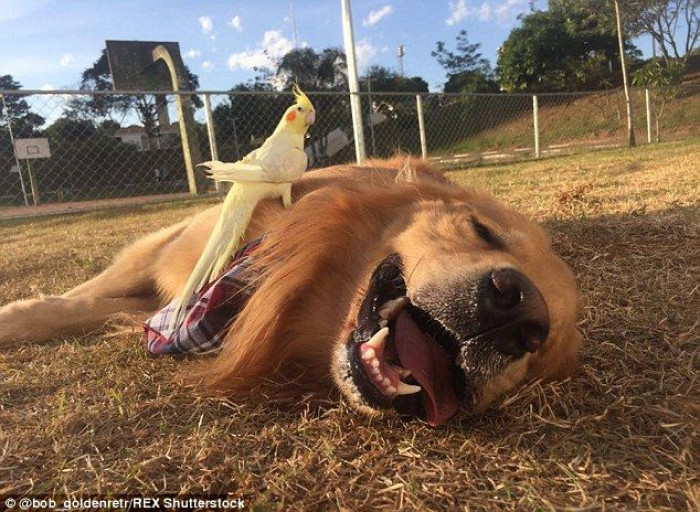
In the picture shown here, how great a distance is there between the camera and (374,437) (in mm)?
1391

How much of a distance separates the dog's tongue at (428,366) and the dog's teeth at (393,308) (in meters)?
0.02

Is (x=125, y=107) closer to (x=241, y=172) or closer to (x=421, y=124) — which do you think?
(x=421, y=124)

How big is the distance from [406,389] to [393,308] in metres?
0.22

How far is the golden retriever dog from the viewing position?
1.41m

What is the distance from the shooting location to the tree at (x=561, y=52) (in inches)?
1049

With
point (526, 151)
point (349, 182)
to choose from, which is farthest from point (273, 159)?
point (526, 151)

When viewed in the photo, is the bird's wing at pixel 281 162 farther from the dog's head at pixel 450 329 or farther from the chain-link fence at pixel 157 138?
the chain-link fence at pixel 157 138

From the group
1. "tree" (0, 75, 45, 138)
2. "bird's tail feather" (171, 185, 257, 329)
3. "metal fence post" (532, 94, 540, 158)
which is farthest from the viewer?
"metal fence post" (532, 94, 540, 158)

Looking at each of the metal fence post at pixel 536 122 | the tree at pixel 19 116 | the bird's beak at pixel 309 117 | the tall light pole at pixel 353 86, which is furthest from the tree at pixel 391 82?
the bird's beak at pixel 309 117

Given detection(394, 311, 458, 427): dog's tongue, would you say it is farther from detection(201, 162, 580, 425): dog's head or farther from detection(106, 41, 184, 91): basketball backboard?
detection(106, 41, 184, 91): basketball backboard

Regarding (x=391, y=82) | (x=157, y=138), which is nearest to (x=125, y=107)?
(x=157, y=138)

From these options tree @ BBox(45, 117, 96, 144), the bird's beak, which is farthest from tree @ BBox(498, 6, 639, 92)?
the bird's beak

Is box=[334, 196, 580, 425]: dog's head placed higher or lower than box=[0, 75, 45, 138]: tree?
lower

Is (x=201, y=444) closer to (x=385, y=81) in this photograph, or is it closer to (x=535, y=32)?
(x=385, y=81)
